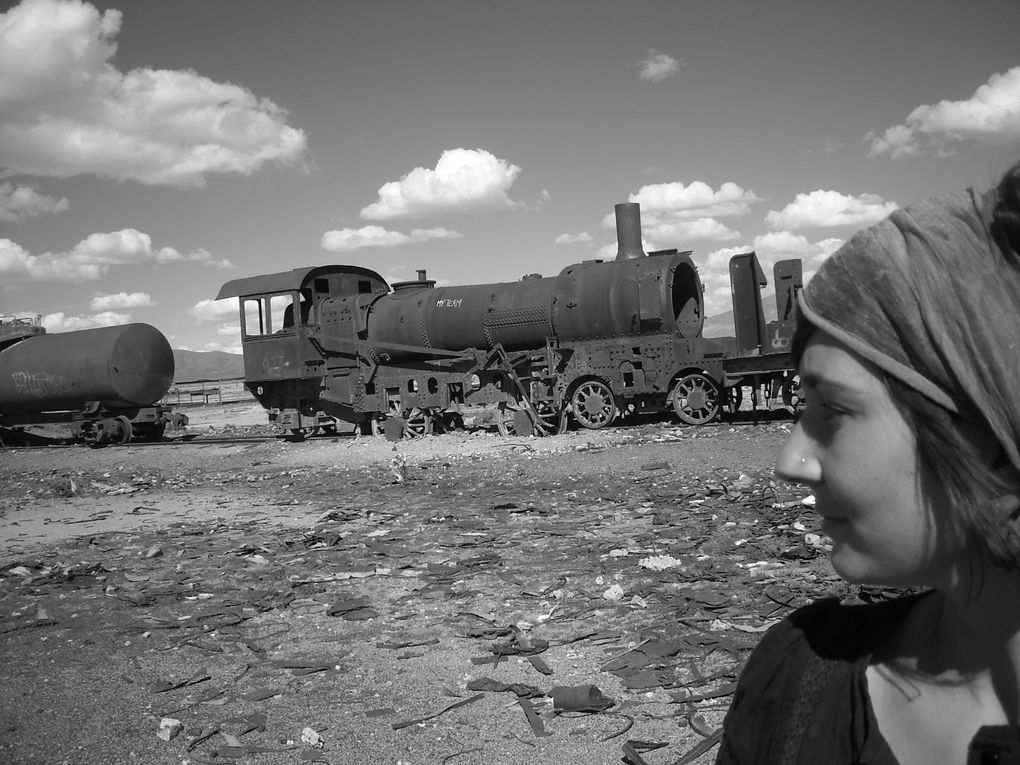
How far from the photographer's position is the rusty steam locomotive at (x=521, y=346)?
14578mm

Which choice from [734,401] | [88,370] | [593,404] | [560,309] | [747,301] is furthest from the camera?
[88,370]

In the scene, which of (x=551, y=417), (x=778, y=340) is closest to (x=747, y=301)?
(x=778, y=340)

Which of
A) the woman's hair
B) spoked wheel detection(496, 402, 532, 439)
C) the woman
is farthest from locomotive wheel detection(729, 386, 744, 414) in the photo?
the woman's hair

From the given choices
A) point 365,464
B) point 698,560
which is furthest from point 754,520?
point 365,464

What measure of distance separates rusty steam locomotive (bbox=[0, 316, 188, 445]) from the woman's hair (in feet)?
71.6

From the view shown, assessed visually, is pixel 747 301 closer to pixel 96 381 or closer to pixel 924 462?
pixel 924 462

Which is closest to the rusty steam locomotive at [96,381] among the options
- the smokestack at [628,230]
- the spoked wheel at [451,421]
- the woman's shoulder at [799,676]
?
the spoked wheel at [451,421]

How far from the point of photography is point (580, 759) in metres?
3.12

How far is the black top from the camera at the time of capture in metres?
0.95

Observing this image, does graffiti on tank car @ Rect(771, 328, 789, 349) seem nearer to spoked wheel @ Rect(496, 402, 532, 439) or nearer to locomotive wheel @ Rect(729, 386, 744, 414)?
locomotive wheel @ Rect(729, 386, 744, 414)

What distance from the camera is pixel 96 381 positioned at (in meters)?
20.3

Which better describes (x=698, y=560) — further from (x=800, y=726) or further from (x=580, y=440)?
(x=580, y=440)

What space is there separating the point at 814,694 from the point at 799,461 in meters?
0.33

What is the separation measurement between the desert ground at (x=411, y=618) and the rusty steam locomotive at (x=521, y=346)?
4.57 metres
